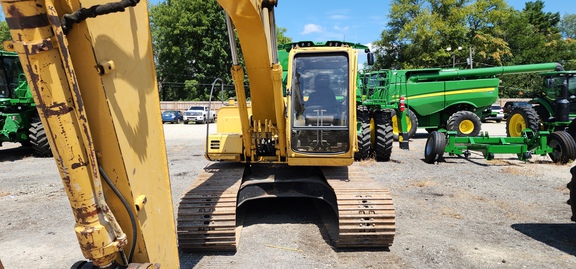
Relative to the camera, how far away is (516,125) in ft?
43.5

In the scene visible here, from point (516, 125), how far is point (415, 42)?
2685 centimetres

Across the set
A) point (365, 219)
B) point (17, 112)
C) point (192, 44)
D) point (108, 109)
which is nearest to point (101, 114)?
point (108, 109)

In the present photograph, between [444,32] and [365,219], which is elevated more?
[444,32]

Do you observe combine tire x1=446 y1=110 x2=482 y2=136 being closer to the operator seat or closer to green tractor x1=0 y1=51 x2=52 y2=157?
the operator seat

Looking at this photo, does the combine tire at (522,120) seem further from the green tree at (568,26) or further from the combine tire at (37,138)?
the green tree at (568,26)

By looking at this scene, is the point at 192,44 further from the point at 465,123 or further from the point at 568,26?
the point at 568,26

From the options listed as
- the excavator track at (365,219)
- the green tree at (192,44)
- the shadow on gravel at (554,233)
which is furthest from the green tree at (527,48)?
the excavator track at (365,219)

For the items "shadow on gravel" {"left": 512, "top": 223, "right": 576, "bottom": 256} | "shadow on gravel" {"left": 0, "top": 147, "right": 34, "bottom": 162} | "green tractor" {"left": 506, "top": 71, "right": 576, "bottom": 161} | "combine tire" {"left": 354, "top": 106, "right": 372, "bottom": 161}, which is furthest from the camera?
"shadow on gravel" {"left": 0, "top": 147, "right": 34, "bottom": 162}

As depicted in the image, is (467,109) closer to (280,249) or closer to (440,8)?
(280,249)

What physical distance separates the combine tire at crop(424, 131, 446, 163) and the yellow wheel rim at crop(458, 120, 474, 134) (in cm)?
521

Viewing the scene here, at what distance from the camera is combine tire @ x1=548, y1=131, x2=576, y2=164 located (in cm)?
914

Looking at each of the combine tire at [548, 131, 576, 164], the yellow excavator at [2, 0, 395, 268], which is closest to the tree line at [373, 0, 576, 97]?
the combine tire at [548, 131, 576, 164]

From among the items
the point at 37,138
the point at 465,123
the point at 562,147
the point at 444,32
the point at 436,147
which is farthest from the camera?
the point at 444,32

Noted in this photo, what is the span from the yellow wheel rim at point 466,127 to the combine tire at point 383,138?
5.60 metres
